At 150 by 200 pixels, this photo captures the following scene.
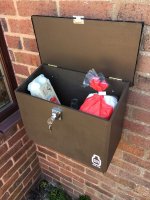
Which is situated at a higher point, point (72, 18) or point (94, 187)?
point (72, 18)

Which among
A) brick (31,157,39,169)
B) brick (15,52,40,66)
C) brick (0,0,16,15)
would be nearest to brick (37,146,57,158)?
brick (31,157,39,169)

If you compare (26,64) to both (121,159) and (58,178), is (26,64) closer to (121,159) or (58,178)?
(121,159)

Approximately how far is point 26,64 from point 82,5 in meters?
0.49

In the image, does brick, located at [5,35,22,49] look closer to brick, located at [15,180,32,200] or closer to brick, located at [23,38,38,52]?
brick, located at [23,38,38,52]

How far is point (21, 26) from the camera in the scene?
1054 mm

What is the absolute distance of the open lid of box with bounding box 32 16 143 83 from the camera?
791mm

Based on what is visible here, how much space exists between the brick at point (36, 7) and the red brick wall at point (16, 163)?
2.15ft

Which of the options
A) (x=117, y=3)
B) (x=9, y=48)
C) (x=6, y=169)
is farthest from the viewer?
(x=6, y=169)

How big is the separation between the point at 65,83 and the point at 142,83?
0.36 m

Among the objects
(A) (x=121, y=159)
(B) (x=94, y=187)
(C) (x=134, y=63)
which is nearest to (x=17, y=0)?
(C) (x=134, y=63)

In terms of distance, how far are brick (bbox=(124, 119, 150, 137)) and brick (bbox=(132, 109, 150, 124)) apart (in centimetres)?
3

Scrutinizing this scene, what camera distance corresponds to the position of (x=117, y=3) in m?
0.77

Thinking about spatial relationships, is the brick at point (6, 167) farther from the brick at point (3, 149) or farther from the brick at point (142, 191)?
the brick at point (142, 191)

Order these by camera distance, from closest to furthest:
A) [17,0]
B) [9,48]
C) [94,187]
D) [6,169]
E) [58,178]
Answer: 1. [17,0]
2. [9,48]
3. [6,169]
4. [94,187]
5. [58,178]
